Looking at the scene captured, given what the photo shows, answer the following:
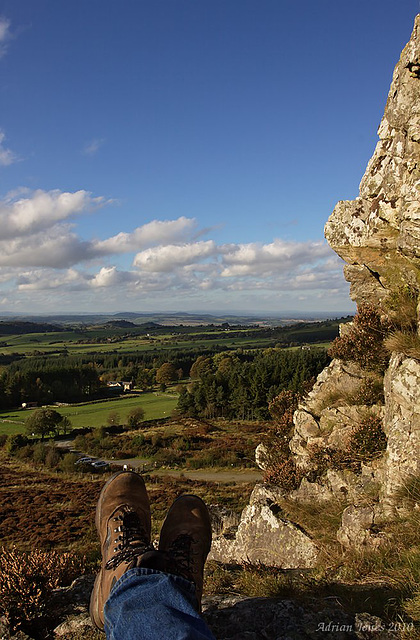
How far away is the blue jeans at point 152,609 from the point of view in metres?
2.48

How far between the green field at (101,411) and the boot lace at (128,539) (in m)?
73.6

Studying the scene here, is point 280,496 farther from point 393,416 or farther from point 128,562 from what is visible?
point 128,562

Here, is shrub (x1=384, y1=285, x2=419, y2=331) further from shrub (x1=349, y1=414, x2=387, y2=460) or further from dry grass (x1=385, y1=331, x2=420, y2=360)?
shrub (x1=349, y1=414, x2=387, y2=460)

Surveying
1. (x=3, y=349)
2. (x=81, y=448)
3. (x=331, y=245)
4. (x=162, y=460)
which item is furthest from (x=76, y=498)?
(x=3, y=349)

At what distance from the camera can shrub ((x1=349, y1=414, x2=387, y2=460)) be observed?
23.4ft

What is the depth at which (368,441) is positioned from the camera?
7.19 metres

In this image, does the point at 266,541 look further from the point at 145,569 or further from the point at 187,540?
the point at 145,569

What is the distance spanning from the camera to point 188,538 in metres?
4.02

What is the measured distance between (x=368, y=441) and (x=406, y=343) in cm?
203

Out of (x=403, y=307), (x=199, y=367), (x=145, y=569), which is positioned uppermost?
(x=403, y=307)

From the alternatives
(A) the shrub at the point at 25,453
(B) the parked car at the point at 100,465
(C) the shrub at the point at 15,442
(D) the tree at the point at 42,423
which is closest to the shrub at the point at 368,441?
(B) the parked car at the point at 100,465

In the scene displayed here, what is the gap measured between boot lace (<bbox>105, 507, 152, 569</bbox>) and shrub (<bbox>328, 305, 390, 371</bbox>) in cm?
625

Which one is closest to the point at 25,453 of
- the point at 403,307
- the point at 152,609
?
the point at 403,307

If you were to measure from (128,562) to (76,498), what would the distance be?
35915mm
